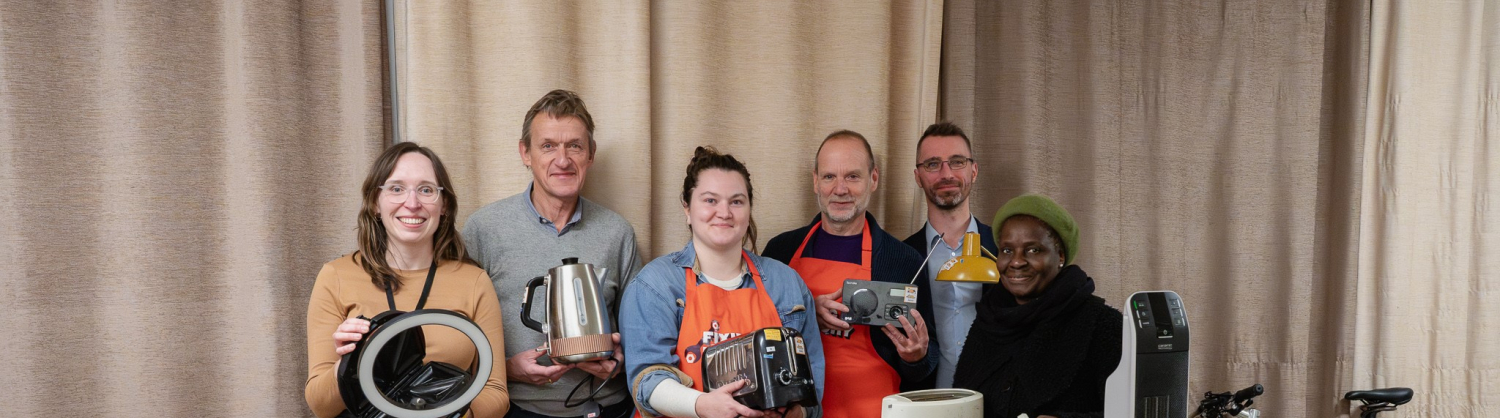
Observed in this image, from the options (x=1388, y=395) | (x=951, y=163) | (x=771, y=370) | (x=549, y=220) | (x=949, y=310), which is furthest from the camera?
(x=1388, y=395)

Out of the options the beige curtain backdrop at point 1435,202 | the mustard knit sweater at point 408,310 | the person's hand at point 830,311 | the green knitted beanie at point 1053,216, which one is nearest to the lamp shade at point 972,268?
the green knitted beanie at point 1053,216

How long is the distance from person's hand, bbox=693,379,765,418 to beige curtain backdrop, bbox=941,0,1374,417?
188 centimetres

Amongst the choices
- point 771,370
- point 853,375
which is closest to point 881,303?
point 853,375

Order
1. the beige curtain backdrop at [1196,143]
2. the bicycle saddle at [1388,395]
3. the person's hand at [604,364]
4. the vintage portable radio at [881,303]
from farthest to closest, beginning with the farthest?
the beige curtain backdrop at [1196,143] → the bicycle saddle at [1388,395] → the vintage portable radio at [881,303] → the person's hand at [604,364]

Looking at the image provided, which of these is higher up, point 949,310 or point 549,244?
→ point 549,244

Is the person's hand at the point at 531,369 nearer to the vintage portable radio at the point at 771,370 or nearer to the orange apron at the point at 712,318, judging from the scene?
the orange apron at the point at 712,318

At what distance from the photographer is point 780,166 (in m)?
3.41

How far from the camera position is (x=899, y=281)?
2729mm

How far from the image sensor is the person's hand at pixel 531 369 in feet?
7.88

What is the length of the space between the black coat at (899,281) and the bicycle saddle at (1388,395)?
6.54 ft

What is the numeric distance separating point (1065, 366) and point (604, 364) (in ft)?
3.85

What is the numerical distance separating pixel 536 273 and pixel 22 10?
161cm

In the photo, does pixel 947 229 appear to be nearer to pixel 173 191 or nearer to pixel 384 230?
pixel 384 230

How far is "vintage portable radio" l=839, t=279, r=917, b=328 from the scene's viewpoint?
2490 mm
